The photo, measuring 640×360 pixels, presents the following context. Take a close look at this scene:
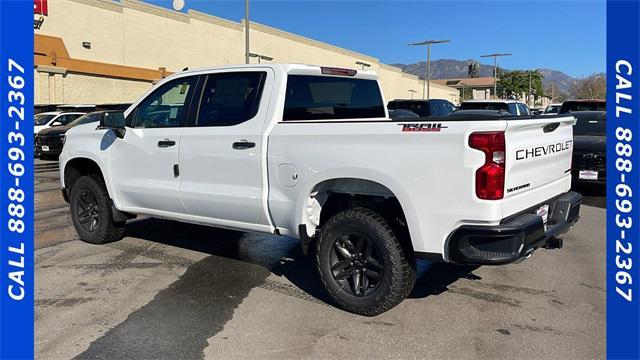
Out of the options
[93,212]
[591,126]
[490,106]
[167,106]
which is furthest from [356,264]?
[490,106]

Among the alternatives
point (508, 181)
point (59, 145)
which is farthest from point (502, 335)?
point (59, 145)

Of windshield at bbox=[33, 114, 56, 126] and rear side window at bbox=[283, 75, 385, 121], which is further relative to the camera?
windshield at bbox=[33, 114, 56, 126]

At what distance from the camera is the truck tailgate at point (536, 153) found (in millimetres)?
3738

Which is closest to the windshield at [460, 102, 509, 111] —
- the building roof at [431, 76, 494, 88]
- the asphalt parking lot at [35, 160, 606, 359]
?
the asphalt parking lot at [35, 160, 606, 359]

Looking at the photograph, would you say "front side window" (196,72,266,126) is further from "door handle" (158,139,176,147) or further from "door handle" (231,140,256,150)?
"door handle" (158,139,176,147)

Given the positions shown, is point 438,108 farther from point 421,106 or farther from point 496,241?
point 496,241

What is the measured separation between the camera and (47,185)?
11.9 m

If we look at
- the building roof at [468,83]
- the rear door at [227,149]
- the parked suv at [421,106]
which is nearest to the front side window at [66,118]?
the parked suv at [421,106]

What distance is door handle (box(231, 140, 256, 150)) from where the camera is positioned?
15.7 feet

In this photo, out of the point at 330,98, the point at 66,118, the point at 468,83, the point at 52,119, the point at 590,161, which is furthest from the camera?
the point at 468,83

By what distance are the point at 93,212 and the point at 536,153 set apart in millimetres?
5102

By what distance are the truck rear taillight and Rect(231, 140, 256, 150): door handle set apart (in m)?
1.99

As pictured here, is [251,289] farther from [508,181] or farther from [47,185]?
[47,185]

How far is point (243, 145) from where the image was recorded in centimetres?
484
